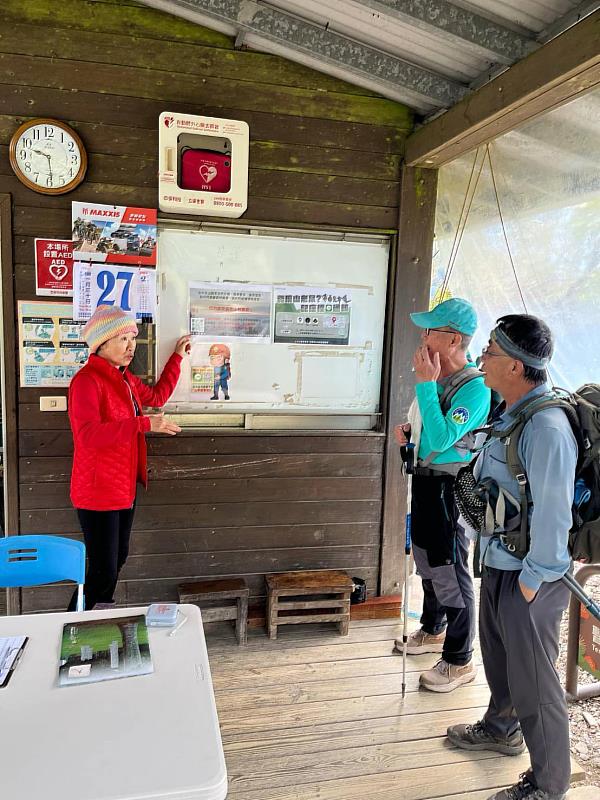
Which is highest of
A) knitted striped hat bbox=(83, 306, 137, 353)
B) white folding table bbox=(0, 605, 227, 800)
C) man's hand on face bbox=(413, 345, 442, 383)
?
knitted striped hat bbox=(83, 306, 137, 353)

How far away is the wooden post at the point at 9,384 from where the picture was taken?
2.96m

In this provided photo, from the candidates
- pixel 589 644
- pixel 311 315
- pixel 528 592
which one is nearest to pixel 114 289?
pixel 311 315

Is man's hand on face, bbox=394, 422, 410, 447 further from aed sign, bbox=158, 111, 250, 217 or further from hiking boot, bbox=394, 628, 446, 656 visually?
aed sign, bbox=158, 111, 250, 217

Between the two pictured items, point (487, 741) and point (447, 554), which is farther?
point (447, 554)

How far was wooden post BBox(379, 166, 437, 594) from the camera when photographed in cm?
343

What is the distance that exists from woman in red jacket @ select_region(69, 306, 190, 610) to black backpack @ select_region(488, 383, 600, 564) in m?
1.61

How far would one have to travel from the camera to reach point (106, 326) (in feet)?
9.04

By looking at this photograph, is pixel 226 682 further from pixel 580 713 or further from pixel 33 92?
pixel 33 92

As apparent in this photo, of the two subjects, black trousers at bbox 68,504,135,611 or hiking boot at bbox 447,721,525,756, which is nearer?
hiking boot at bbox 447,721,525,756

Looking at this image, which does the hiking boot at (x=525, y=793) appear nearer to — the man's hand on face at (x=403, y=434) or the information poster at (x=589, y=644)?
the information poster at (x=589, y=644)

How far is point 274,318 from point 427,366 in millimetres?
1054

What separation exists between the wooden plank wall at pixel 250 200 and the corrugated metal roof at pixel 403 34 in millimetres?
171

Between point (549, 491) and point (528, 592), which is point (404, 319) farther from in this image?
point (528, 592)

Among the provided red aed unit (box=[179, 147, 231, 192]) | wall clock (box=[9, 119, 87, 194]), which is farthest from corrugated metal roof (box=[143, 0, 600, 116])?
wall clock (box=[9, 119, 87, 194])
